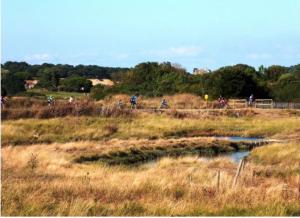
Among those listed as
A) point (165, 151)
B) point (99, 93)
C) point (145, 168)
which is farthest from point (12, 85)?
point (145, 168)

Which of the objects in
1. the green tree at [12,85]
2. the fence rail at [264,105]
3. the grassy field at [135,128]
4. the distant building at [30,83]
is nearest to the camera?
the grassy field at [135,128]

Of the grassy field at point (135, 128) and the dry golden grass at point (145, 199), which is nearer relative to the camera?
the dry golden grass at point (145, 199)

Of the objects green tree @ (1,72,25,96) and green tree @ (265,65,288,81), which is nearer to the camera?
green tree @ (1,72,25,96)

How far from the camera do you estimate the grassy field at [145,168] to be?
32.5 ft

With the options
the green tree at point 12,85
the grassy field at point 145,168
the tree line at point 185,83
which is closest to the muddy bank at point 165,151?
the grassy field at point 145,168

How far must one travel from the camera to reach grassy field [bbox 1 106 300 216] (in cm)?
991

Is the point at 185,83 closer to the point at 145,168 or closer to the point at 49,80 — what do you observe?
the point at 49,80

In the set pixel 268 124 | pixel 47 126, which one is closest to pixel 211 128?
pixel 268 124

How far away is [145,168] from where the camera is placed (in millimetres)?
23203

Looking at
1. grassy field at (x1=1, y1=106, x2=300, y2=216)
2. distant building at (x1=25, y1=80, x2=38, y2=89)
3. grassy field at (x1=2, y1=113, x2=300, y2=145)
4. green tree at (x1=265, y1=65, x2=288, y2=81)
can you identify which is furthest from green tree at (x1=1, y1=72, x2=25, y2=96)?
green tree at (x1=265, y1=65, x2=288, y2=81)

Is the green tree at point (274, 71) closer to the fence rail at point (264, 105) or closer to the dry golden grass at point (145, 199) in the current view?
the fence rail at point (264, 105)

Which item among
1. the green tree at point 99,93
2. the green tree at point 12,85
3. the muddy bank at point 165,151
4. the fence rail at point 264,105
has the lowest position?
the muddy bank at point 165,151

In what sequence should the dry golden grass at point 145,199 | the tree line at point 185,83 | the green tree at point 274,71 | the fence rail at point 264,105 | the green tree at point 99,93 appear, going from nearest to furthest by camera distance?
the dry golden grass at point 145,199 → the fence rail at point 264,105 → the tree line at point 185,83 → the green tree at point 99,93 → the green tree at point 274,71

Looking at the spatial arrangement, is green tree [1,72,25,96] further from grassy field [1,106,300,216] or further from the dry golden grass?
the dry golden grass
